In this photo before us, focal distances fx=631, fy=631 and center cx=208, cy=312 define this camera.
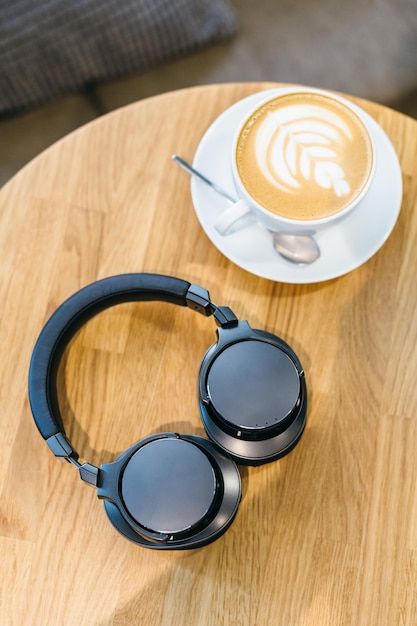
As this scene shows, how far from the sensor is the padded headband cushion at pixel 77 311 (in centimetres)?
59

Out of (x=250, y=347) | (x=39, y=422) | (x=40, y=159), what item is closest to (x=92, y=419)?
(x=39, y=422)

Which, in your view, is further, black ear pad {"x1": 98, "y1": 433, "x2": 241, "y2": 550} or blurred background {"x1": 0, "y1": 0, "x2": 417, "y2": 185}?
blurred background {"x1": 0, "y1": 0, "x2": 417, "y2": 185}

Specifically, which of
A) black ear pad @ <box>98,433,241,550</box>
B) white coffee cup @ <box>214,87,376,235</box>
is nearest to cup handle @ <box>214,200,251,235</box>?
white coffee cup @ <box>214,87,376,235</box>

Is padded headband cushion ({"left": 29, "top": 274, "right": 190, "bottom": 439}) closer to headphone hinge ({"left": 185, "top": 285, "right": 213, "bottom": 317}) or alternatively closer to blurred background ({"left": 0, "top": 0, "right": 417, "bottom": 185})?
headphone hinge ({"left": 185, "top": 285, "right": 213, "bottom": 317})

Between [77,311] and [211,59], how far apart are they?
57cm

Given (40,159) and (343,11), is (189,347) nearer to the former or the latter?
(40,159)

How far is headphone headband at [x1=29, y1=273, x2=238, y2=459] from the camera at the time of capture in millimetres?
586

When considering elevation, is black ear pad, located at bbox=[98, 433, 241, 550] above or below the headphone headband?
below

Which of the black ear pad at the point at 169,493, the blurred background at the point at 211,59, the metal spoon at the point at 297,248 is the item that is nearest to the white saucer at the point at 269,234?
the metal spoon at the point at 297,248

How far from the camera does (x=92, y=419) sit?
642 mm

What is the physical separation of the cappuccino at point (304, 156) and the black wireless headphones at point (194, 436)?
124 mm

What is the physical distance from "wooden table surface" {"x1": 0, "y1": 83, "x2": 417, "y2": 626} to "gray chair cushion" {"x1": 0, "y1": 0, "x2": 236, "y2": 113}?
0.27 m

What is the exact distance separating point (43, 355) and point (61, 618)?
0.25m

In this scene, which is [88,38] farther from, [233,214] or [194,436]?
[194,436]
